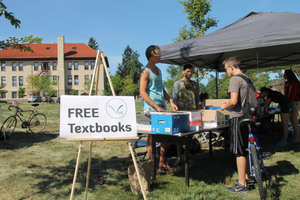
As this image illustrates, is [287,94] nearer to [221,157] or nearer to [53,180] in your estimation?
[221,157]

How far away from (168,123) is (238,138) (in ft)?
3.25

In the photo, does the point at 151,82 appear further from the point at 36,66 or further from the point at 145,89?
the point at 36,66

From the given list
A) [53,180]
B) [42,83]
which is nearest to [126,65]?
[42,83]

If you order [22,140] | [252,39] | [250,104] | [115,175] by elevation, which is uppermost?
[252,39]

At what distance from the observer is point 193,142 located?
5773mm

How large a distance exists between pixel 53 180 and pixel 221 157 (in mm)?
3407

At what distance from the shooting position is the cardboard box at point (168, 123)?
327 cm

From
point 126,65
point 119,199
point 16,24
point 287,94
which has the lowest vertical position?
point 119,199

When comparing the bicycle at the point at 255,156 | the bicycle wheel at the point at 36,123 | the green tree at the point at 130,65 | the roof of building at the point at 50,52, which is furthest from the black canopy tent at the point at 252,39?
the green tree at the point at 130,65

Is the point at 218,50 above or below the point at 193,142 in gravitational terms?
above

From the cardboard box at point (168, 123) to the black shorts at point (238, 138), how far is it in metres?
0.67

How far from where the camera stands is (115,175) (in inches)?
169

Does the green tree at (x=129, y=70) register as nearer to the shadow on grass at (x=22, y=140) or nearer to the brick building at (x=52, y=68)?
the brick building at (x=52, y=68)

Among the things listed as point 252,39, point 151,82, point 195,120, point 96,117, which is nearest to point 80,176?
point 96,117
